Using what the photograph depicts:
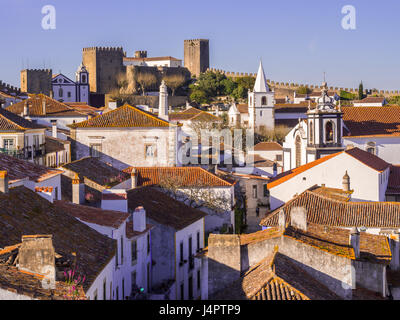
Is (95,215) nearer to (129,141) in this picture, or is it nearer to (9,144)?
(9,144)

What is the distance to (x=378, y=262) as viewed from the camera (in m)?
14.9

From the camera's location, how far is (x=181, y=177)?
1114 inches

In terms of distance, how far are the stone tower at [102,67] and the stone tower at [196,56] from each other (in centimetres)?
1485

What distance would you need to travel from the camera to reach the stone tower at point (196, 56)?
104225mm

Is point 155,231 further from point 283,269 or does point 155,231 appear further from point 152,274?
point 283,269

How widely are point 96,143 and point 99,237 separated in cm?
2076

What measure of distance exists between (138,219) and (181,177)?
10.7m

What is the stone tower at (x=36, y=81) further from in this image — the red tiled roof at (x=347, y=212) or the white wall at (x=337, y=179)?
the red tiled roof at (x=347, y=212)

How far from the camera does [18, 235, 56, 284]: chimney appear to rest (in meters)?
9.01

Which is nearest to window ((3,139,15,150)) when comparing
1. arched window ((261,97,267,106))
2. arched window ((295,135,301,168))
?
arched window ((295,135,301,168))

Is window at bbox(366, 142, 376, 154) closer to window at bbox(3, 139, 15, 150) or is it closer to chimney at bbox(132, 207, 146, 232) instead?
window at bbox(3, 139, 15, 150)

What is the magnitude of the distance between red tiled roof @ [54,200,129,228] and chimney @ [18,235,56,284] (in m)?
5.38

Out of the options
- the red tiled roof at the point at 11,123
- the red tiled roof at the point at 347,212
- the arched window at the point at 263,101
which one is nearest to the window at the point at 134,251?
the red tiled roof at the point at 347,212
